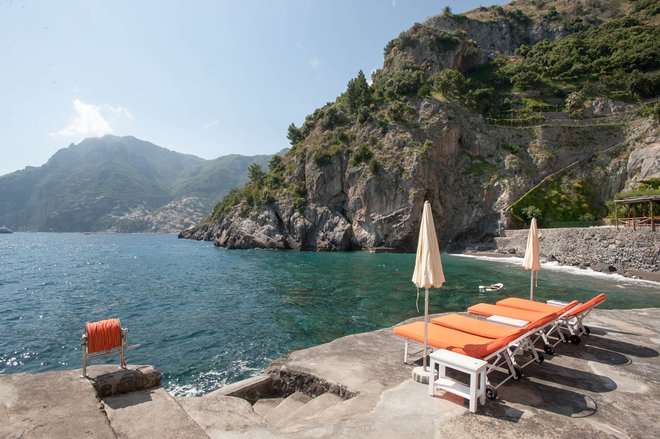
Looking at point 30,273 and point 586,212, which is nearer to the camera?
point 30,273

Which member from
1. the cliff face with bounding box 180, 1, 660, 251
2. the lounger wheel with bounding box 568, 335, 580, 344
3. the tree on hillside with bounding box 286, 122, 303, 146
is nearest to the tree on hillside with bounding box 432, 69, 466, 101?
the cliff face with bounding box 180, 1, 660, 251

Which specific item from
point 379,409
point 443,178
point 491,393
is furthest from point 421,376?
point 443,178

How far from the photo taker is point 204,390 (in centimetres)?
982

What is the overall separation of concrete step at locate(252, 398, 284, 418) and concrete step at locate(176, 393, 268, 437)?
35.3 inches

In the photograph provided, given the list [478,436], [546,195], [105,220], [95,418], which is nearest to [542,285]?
[478,436]

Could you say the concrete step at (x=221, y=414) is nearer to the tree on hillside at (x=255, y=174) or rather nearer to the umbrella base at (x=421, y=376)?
the umbrella base at (x=421, y=376)

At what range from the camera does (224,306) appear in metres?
20.3

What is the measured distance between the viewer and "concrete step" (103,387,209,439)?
170 inches

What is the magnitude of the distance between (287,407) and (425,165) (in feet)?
183

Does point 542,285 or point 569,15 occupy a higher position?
point 569,15

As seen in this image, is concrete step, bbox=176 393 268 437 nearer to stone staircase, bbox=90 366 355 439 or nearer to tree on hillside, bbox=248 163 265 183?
stone staircase, bbox=90 366 355 439

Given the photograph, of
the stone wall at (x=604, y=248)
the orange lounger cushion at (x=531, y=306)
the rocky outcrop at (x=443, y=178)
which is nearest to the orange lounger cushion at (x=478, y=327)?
the orange lounger cushion at (x=531, y=306)

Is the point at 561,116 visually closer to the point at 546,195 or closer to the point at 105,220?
the point at 546,195

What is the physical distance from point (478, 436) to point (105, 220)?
237 metres
